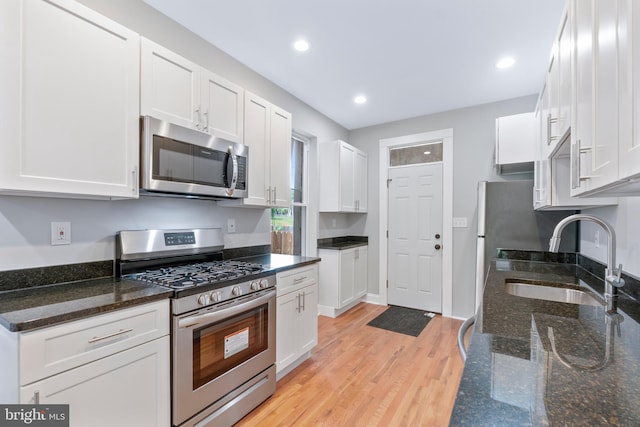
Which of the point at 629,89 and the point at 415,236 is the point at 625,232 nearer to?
the point at 629,89

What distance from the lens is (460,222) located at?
→ 369cm

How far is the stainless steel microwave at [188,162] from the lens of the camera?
167cm

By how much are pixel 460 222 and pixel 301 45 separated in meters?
2.76

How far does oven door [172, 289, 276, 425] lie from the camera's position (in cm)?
149

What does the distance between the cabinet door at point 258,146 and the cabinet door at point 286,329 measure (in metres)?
0.83

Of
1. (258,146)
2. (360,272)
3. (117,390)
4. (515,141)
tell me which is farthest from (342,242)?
(117,390)

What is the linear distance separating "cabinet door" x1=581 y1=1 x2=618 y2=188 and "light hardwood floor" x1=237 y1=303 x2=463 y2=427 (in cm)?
173

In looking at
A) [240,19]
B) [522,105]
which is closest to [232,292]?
[240,19]

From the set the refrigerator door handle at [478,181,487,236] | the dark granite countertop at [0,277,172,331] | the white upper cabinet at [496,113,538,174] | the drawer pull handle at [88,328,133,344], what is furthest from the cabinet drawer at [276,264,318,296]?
the white upper cabinet at [496,113,538,174]

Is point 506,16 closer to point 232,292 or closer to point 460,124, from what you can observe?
point 460,124

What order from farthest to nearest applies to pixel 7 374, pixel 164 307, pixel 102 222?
pixel 102 222 < pixel 164 307 < pixel 7 374

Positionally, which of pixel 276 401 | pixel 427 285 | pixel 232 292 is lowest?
pixel 276 401

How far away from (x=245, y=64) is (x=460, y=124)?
2684 millimetres

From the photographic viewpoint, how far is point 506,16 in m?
2.03
